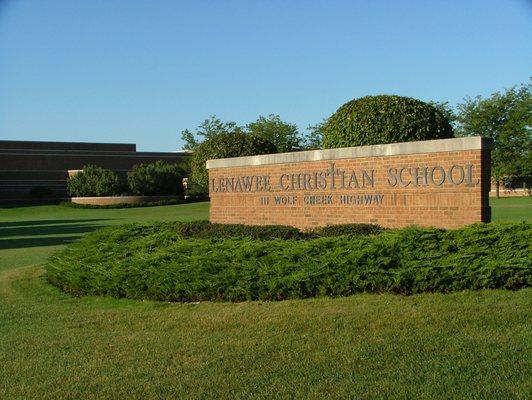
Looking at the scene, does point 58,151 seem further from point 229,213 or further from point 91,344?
point 91,344

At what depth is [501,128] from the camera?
211 ft

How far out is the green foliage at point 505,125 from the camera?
63.3 m

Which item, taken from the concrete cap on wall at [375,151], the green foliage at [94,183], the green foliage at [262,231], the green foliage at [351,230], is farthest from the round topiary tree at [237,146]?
the green foliage at [94,183]

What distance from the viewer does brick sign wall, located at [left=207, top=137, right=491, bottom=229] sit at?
32.6 ft

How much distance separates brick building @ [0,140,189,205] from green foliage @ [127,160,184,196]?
6683 millimetres

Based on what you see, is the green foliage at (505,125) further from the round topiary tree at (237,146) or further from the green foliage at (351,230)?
the green foliage at (351,230)

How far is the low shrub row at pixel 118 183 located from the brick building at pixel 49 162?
154 inches

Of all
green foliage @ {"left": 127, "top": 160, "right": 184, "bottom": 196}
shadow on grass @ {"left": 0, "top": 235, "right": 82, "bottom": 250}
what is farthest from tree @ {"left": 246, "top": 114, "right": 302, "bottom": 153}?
shadow on grass @ {"left": 0, "top": 235, "right": 82, "bottom": 250}

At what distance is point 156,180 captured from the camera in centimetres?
6066

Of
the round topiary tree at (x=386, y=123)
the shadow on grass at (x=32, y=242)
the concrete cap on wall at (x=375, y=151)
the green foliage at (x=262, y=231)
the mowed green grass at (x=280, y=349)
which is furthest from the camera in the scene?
the shadow on grass at (x=32, y=242)

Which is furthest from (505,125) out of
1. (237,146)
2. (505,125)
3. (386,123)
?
(386,123)

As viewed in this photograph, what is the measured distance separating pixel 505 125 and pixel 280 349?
62.0m

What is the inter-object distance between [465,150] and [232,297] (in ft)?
13.1

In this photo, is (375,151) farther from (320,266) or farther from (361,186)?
(320,266)
